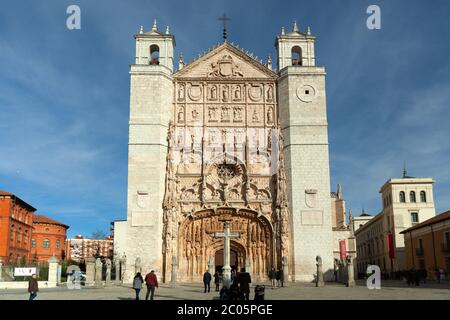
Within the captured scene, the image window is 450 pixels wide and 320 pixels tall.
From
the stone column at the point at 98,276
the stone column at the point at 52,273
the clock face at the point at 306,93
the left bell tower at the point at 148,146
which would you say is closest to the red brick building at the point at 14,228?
the stone column at the point at 52,273

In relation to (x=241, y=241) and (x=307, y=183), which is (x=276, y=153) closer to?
(x=307, y=183)

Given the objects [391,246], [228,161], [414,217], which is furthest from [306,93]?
[414,217]

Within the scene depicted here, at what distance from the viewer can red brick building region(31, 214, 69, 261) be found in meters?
59.9

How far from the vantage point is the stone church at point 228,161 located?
29.2 meters

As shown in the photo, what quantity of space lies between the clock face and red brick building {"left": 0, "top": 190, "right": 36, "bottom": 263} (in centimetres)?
3073

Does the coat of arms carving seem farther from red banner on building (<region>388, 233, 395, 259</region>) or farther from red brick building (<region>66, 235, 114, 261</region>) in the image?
red brick building (<region>66, 235, 114, 261</region>)

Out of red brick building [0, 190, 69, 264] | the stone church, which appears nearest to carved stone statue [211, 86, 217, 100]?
the stone church

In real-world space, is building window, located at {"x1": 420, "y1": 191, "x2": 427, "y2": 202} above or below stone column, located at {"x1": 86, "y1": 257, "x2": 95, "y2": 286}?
above

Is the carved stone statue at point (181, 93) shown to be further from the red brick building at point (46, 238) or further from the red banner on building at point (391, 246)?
the red brick building at point (46, 238)

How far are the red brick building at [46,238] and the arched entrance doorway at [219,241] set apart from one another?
3548 centimetres

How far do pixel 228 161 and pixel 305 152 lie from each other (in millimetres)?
4988
